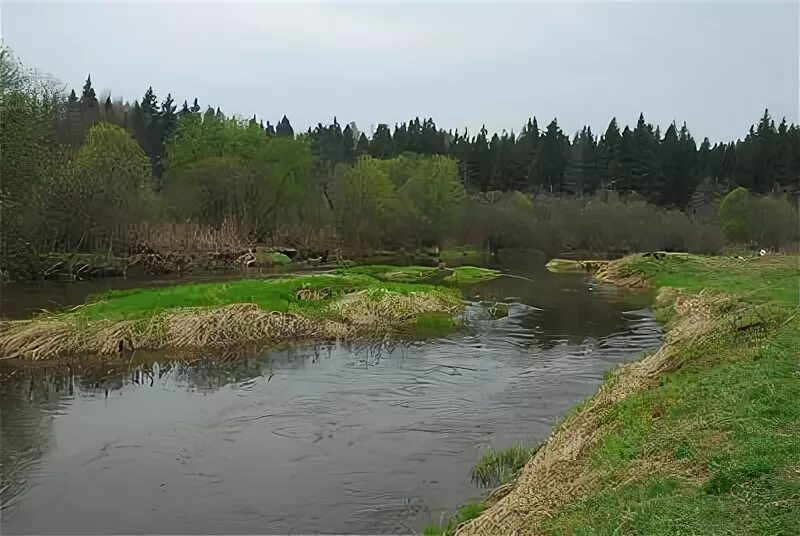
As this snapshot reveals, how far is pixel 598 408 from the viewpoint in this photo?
40.8 feet

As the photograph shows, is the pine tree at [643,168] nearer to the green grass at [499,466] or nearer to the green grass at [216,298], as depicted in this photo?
the green grass at [216,298]

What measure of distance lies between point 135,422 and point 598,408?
9.32m

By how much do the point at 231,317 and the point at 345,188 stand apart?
41.6m

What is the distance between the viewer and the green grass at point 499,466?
1121cm

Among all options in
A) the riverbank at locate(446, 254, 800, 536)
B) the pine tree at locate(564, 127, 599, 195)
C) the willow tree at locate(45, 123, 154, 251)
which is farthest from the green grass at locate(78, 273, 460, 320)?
the pine tree at locate(564, 127, 599, 195)

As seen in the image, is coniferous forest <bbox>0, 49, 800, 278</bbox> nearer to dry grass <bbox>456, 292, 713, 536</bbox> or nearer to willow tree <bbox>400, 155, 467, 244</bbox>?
willow tree <bbox>400, 155, 467, 244</bbox>

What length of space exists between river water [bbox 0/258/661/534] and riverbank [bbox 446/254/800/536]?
1779mm

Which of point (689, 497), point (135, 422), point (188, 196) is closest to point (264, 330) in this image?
point (135, 422)

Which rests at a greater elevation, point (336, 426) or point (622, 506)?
point (622, 506)

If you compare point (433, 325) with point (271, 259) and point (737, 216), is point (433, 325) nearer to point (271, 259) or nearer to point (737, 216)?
point (271, 259)

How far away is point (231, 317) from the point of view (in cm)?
2256

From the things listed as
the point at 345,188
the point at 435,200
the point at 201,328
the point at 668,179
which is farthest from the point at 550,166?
the point at 201,328

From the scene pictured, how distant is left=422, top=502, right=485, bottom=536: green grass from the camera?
907 centimetres

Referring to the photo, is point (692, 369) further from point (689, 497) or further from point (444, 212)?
point (444, 212)
